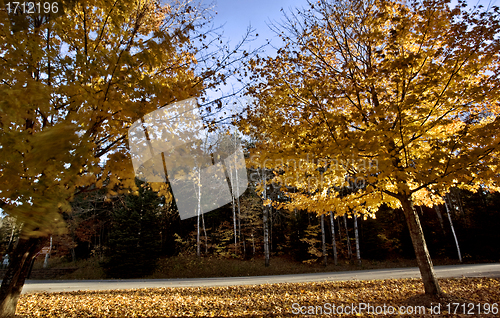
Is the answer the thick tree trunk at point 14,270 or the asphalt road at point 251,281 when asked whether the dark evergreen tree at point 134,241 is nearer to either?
the asphalt road at point 251,281

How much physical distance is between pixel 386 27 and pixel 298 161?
12.5ft

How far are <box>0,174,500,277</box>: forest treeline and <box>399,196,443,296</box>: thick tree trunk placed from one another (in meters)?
9.18

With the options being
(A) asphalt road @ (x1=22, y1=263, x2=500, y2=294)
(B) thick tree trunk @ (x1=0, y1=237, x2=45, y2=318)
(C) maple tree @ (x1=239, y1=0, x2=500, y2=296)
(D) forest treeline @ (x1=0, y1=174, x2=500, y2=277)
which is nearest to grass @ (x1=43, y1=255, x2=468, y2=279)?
(D) forest treeline @ (x1=0, y1=174, x2=500, y2=277)

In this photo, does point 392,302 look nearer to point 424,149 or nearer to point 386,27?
point 424,149

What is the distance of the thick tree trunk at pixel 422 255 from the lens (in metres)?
5.70

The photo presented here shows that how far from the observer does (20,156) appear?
2.16 m

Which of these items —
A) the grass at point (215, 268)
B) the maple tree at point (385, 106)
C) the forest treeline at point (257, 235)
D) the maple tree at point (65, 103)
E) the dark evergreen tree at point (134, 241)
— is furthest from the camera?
the forest treeline at point (257, 235)

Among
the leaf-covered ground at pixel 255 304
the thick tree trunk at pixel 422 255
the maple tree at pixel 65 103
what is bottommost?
the leaf-covered ground at pixel 255 304

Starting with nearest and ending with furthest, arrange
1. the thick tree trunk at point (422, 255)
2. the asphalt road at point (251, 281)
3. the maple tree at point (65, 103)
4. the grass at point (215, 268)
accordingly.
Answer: the maple tree at point (65, 103) → the thick tree trunk at point (422, 255) → the asphalt road at point (251, 281) → the grass at point (215, 268)

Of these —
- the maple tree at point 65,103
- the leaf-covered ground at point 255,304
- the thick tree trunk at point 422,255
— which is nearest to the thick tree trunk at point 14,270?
the maple tree at point 65,103

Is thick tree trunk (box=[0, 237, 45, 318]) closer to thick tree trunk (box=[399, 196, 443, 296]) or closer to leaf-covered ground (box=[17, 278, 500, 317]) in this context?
leaf-covered ground (box=[17, 278, 500, 317])

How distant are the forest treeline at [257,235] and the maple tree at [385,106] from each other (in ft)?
34.1

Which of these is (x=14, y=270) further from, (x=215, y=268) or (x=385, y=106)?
(x=215, y=268)

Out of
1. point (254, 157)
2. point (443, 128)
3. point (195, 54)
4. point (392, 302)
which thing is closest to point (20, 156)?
point (195, 54)
